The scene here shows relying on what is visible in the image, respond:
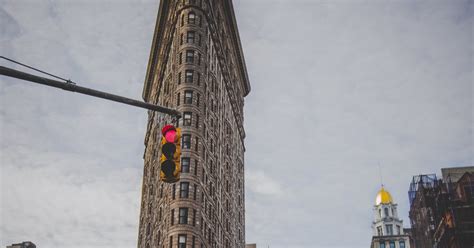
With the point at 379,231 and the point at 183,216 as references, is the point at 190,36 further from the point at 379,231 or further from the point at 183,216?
the point at 379,231

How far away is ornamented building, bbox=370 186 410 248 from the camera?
533 feet

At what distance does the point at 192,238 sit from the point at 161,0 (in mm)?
48084

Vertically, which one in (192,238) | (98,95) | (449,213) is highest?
(449,213)

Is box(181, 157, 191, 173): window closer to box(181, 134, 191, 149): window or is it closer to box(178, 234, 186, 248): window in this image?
box(181, 134, 191, 149): window

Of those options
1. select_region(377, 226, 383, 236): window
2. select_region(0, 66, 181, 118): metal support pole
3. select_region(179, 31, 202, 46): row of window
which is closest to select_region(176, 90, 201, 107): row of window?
select_region(179, 31, 202, 46): row of window

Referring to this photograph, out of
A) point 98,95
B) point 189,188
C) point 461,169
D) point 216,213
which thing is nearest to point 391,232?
point 461,169

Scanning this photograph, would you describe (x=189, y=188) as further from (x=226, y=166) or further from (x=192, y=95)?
(x=226, y=166)

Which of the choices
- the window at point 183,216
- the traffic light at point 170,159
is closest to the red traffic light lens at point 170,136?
the traffic light at point 170,159

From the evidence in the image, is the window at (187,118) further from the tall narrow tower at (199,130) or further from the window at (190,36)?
the window at (190,36)

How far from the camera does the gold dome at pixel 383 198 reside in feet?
554

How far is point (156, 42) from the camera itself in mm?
101688

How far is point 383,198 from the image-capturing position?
6703 inches

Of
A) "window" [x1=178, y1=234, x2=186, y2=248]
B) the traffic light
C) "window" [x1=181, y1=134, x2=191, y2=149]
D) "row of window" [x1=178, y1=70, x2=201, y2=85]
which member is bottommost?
the traffic light

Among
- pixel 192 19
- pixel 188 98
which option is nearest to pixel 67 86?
pixel 188 98
